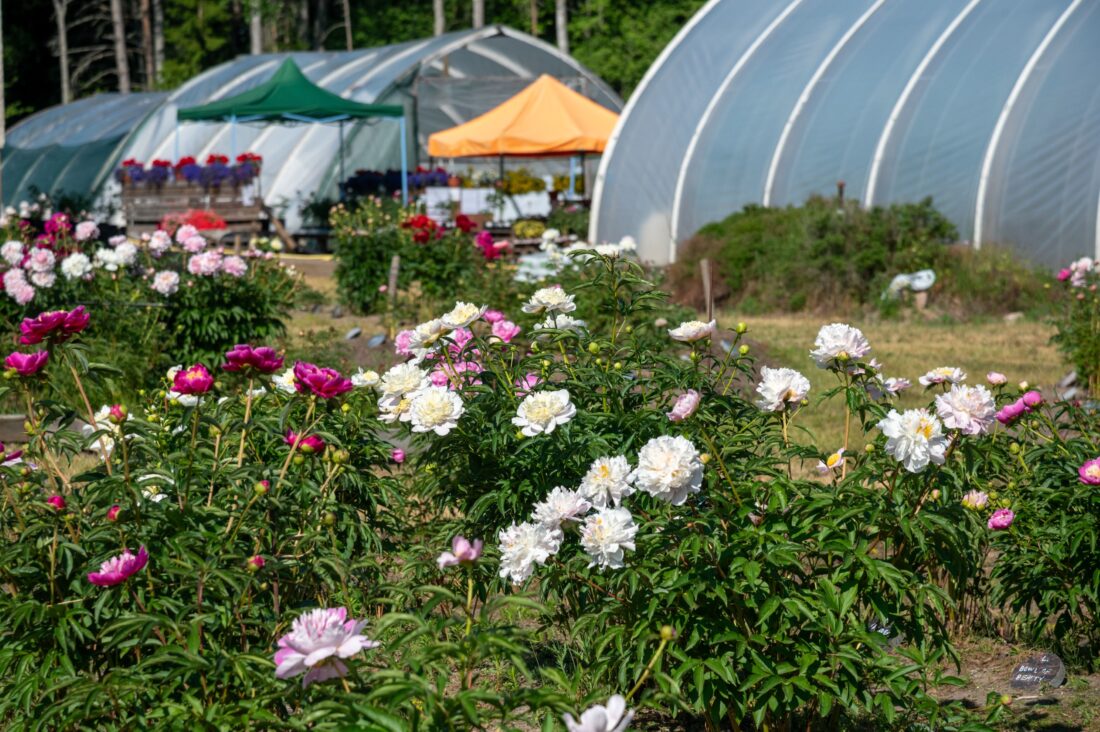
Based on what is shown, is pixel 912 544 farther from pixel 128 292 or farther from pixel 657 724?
pixel 128 292

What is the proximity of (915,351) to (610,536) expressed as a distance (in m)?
8.74

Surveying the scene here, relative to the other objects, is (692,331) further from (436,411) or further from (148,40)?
(148,40)

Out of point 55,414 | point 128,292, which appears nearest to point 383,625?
point 55,414

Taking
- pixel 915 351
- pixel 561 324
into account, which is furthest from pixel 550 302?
pixel 915 351

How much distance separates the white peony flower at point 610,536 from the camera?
2.95 m

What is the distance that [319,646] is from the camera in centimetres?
228

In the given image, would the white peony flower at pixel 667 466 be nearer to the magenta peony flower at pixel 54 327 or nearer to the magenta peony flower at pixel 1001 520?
the magenta peony flower at pixel 1001 520

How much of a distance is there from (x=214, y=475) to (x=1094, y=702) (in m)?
2.58

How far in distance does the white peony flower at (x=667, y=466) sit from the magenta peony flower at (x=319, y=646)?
2.73 ft

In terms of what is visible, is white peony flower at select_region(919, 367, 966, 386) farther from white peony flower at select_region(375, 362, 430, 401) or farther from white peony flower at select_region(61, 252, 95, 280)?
white peony flower at select_region(61, 252, 95, 280)

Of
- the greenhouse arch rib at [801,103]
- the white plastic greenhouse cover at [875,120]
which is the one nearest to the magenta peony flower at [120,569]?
the white plastic greenhouse cover at [875,120]

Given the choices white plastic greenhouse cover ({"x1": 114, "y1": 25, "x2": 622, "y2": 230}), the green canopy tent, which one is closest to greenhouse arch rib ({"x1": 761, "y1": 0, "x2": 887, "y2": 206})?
the green canopy tent

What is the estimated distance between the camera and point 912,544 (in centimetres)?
331

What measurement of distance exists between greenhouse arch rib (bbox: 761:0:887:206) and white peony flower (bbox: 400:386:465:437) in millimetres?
13384
